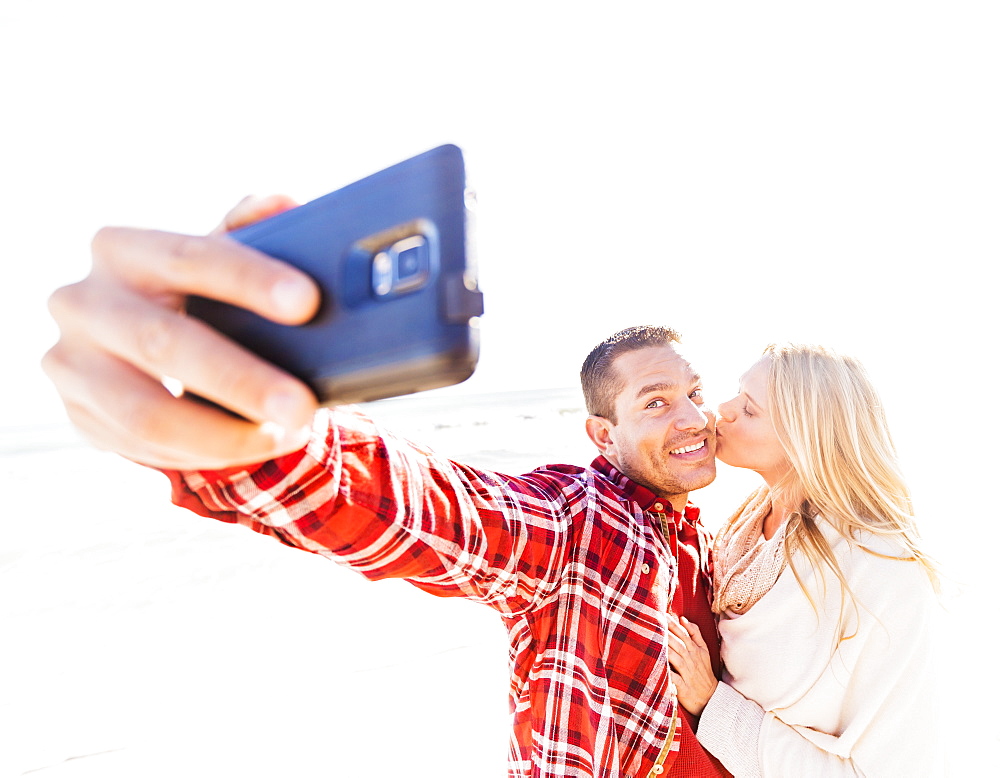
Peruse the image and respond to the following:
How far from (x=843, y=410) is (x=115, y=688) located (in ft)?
17.3

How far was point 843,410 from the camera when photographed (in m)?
2.53

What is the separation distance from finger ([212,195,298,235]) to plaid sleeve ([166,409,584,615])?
1.27 ft

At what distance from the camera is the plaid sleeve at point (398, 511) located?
1039mm

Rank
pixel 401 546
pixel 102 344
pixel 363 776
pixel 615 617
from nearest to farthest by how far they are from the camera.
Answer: pixel 102 344 → pixel 401 546 → pixel 615 617 → pixel 363 776

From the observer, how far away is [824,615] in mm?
2109

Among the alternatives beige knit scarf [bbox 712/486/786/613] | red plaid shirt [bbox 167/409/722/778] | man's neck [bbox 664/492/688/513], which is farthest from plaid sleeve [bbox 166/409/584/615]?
beige knit scarf [bbox 712/486/786/613]

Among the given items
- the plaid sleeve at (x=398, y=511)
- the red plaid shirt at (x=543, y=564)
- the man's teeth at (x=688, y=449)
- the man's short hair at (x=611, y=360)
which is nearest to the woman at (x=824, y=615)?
the red plaid shirt at (x=543, y=564)

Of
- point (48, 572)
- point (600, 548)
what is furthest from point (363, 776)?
point (48, 572)

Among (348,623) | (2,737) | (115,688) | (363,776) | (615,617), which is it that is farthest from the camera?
(348,623)

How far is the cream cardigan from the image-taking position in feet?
6.43

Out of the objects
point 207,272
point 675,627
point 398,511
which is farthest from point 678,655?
point 207,272

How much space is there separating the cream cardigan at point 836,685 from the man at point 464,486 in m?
0.15

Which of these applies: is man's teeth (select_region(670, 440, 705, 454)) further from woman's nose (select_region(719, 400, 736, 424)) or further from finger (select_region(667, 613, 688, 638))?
finger (select_region(667, 613, 688, 638))

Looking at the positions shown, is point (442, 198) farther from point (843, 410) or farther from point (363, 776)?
point (363, 776)
